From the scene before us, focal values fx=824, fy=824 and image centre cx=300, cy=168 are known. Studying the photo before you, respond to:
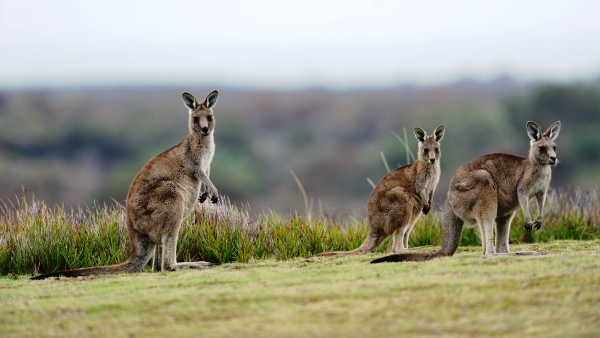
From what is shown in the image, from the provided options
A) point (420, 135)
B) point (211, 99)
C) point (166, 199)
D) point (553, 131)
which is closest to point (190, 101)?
point (211, 99)

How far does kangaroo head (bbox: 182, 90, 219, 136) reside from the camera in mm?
9836

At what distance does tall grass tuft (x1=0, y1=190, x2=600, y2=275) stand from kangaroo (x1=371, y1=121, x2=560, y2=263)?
5.92ft

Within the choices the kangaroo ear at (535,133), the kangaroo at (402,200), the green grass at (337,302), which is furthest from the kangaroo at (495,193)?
the kangaroo at (402,200)

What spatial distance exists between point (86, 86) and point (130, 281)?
248 feet

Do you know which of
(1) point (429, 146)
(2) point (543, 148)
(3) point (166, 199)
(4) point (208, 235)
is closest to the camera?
(2) point (543, 148)

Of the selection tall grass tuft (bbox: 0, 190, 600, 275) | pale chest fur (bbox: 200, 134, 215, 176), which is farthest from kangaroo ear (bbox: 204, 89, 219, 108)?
tall grass tuft (bbox: 0, 190, 600, 275)

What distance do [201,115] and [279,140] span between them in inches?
2069

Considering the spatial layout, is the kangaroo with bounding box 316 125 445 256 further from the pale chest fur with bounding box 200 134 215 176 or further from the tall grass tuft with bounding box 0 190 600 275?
the pale chest fur with bounding box 200 134 215 176

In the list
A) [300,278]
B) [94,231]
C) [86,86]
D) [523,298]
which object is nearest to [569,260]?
[523,298]

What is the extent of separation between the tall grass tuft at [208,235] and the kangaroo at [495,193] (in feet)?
5.92

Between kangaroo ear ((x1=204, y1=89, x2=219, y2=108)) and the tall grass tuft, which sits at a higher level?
kangaroo ear ((x1=204, y1=89, x2=219, y2=108))

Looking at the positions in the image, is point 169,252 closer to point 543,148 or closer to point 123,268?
point 123,268

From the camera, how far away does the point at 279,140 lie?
62500mm

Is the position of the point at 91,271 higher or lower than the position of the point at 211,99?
lower
